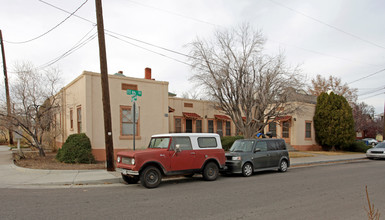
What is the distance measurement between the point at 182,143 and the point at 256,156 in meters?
3.96

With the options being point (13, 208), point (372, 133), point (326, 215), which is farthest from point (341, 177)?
point (372, 133)

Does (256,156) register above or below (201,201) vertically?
above

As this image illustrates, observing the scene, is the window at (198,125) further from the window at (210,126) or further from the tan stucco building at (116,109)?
the tan stucco building at (116,109)

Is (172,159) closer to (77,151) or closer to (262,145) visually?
(262,145)

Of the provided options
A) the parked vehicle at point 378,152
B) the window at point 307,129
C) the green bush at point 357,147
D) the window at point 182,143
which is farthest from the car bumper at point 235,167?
the green bush at point 357,147

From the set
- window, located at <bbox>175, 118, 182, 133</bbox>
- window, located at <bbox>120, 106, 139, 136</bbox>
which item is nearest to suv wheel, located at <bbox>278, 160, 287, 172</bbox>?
window, located at <bbox>120, 106, 139, 136</bbox>

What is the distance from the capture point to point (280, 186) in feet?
30.5

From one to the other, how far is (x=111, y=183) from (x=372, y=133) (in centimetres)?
5788

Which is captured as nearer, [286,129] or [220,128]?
[220,128]

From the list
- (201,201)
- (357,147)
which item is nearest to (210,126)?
(357,147)

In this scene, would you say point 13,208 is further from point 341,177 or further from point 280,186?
point 341,177

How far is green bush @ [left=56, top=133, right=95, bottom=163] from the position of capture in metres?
13.7

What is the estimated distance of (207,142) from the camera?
10727mm

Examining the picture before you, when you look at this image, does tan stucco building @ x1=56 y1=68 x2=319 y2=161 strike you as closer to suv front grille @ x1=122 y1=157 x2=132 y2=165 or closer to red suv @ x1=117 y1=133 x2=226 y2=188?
red suv @ x1=117 y1=133 x2=226 y2=188
